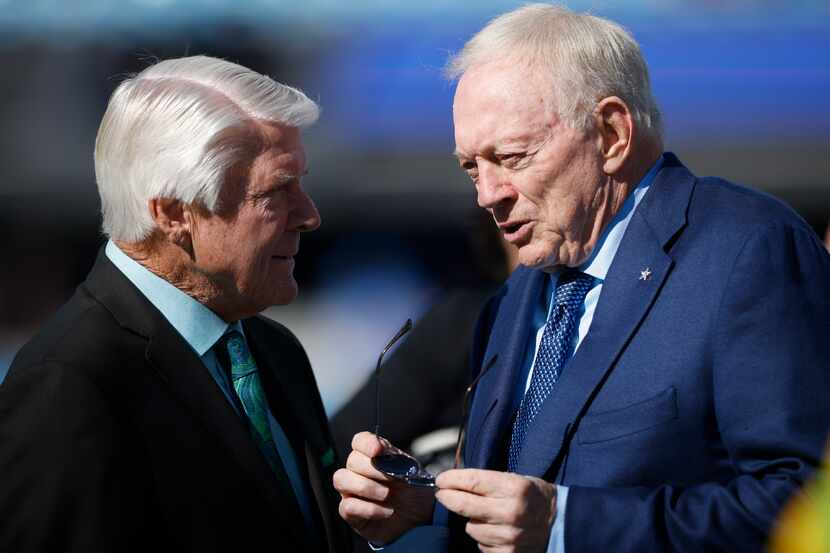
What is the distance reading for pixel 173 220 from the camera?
95.4 inches

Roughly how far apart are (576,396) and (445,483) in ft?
1.14

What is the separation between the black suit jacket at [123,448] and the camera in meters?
2.09

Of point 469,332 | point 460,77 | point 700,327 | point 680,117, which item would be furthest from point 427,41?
point 700,327

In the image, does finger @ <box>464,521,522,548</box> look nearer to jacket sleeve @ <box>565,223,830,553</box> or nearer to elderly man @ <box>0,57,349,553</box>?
jacket sleeve @ <box>565,223,830,553</box>

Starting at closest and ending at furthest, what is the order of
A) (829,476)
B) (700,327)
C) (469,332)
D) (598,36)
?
(829,476) → (700,327) → (598,36) → (469,332)

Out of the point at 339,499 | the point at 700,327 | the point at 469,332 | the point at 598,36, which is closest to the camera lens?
the point at 700,327

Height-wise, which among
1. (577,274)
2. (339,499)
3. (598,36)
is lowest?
(339,499)

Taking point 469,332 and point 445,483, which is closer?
point 445,483

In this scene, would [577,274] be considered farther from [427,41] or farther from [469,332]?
[427,41]

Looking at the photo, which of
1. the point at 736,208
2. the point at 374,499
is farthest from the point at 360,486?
the point at 736,208

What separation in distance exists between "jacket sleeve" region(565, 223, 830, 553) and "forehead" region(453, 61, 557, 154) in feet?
1.62

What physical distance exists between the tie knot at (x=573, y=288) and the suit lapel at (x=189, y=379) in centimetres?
73

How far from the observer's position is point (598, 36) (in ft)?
7.84

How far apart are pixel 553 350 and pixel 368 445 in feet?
1.49
